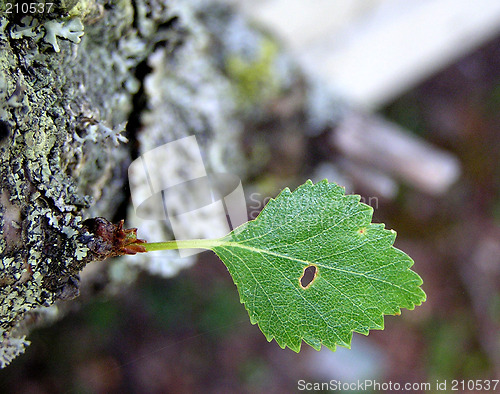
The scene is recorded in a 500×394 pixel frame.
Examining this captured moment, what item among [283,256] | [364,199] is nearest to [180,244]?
[283,256]

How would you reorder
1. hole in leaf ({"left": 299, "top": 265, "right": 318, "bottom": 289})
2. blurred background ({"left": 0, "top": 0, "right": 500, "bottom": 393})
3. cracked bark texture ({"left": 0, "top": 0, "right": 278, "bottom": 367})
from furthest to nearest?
blurred background ({"left": 0, "top": 0, "right": 500, "bottom": 393}) < hole in leaf ({"left": 299, "top": 265, "right": 318, "bottom": 289}) < cracked bark texture ({"left": 0, "top": 0, "right": 278, "bottom": 367})

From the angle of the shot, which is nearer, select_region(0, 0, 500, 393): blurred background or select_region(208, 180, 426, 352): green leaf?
select_region(208, 180, 426, 352): green leaf

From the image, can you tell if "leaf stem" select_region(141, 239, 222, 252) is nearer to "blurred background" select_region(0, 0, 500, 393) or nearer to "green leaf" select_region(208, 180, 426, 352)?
"green leaf" select_region(208, 180, 426, 352)

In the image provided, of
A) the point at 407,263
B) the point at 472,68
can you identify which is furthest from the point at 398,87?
the point at 407,263

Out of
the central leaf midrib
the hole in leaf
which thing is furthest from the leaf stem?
the hole in leaf

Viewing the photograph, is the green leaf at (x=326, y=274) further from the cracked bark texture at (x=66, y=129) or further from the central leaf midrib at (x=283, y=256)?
the cracked bark texture at (x=66, y=129)

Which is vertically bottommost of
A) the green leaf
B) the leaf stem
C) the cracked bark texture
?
the green leaf
